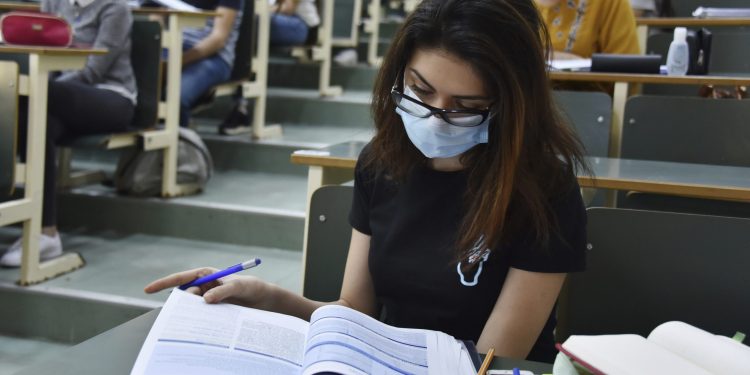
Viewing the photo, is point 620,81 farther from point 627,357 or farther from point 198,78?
point 198,78

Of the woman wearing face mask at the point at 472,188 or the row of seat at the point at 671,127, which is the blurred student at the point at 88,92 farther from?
the woman wearing face mask at the point at 472,188

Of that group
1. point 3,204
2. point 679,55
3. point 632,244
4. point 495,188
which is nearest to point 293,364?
point 495,188

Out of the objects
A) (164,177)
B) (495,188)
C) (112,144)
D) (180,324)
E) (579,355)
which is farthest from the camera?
(164,177)

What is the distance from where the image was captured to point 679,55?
2.58m

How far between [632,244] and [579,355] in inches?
26.0

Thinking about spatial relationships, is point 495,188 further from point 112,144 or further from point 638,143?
point 112,144

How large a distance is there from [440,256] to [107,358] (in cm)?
50

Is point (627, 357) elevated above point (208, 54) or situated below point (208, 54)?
below

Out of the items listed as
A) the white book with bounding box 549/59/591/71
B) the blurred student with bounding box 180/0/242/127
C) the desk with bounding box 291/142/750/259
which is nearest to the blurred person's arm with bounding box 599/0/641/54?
the white book with bounding box 549/59/591/71

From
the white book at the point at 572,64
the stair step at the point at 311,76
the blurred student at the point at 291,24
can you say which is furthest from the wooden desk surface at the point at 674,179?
the stair step at the point at 311,76

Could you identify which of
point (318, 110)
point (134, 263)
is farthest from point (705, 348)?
point (318, 110)

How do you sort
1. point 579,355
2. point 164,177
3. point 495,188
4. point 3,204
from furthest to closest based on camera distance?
point 164,177 → point 3,204 → point 495,188 → point 579,355

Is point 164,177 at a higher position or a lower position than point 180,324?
lower

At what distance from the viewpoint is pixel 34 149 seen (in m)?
2.56
